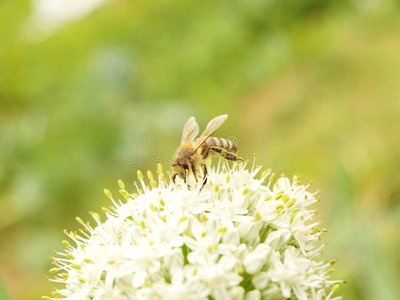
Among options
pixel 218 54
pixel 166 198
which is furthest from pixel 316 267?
pixel 218 54

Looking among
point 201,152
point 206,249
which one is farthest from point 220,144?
point 206,249

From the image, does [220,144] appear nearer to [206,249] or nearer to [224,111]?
[206,249]

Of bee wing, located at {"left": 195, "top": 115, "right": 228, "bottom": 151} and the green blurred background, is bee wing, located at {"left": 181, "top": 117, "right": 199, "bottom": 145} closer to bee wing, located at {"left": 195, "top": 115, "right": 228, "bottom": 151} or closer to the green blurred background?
bee wing, located at {"left": 195, "top": 115, "right": 228, "bottom": 151}

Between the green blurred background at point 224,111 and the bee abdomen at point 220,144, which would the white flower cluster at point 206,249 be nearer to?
the bee abdomen at point 220,144

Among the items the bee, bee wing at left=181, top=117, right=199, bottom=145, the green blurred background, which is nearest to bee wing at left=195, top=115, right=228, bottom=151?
the bee

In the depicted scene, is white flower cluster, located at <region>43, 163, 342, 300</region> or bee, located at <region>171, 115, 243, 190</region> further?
bee, located at <region>171, 115, 243, 190</region>

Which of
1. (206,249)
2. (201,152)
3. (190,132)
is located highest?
(190,132)

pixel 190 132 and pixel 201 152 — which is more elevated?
pixel 190 132
